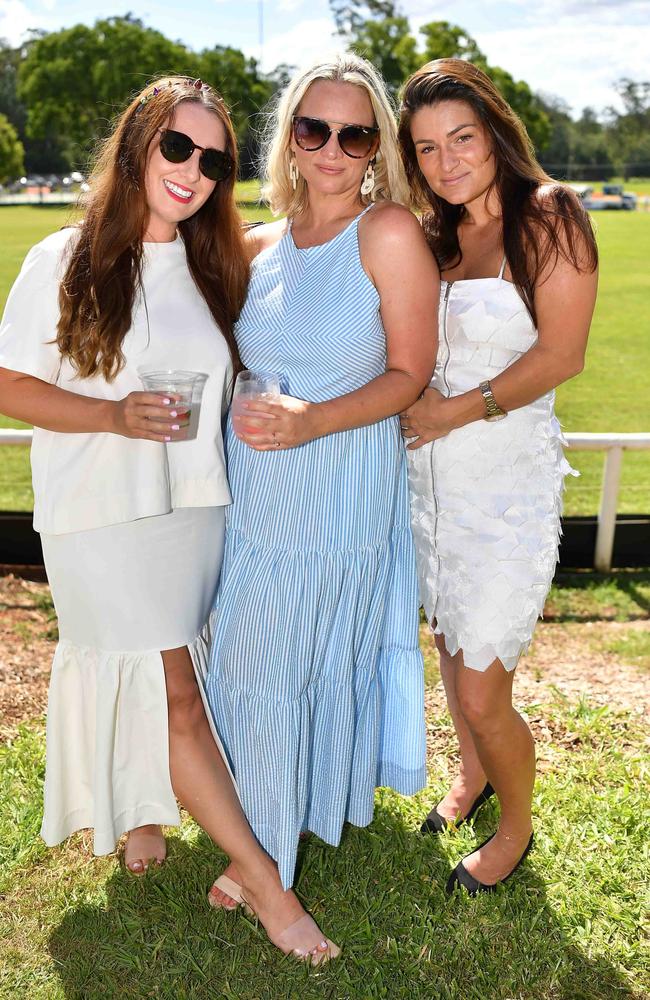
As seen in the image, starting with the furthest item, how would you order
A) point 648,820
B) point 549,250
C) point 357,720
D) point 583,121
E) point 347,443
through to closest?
point 583,121, point 648,820, point 357,720, point 347,443, point 549,250

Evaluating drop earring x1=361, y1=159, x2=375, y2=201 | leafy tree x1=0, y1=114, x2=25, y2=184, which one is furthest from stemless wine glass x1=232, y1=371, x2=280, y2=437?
leafy tree x1=0, y1=114, x2=25, y2=184

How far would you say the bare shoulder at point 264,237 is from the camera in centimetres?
288

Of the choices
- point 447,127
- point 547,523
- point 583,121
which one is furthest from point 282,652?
point 583,121

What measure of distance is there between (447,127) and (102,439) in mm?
1268

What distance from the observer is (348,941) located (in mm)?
2807

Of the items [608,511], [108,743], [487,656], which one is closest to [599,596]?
[608,511]

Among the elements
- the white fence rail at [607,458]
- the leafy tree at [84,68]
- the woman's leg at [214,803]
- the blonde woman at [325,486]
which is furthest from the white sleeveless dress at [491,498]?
the leafy tree at [84,68]

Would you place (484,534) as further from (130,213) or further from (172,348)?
(130,213)

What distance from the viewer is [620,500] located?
28.5 feet

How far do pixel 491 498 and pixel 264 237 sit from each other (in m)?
1.06

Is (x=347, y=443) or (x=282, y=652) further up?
(x=347, y=443)

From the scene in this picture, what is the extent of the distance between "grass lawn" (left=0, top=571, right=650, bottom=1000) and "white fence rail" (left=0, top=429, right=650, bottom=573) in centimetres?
237

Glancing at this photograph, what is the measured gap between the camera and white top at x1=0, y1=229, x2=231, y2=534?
8.22 ft

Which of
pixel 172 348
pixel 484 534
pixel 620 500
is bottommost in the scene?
pixel 620 500
